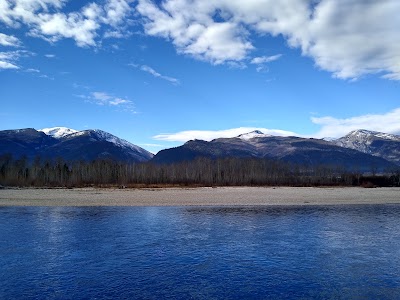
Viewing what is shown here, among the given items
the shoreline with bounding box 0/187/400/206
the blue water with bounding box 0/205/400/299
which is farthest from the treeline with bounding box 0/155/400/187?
the blue water with bounding box 0/205/400/299

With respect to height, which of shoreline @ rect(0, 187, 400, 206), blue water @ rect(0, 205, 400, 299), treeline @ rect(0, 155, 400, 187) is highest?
treeline @ rect(0, 155, 400, 187)

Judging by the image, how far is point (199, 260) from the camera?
21812 millimetres

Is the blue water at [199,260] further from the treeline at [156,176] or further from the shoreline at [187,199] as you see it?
the treeline at [156,176]

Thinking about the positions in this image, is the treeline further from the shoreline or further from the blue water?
the blue water

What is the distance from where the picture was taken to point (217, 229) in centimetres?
3288

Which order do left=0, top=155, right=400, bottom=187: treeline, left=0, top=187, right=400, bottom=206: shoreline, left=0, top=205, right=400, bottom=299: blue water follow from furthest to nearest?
left=0, top=155, right=400, bottom=187: treeline, left=0, top=187, right=400, bottom=206: shoreline, left=0, top=205, right=400, bottom=299: blue water

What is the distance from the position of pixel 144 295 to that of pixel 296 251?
12.4m

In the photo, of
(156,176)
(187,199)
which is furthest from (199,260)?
(156,176)

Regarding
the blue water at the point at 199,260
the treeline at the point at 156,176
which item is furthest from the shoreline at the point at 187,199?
the treeline at the point at 156,176

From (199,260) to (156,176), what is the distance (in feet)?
423

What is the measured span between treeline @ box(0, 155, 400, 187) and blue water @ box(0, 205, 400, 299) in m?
101

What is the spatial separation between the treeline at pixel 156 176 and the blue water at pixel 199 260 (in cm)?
10054

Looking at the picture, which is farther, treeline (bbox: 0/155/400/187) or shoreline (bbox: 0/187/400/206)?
treeline (bbox: 0/155/400/187)

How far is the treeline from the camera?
13175cm
